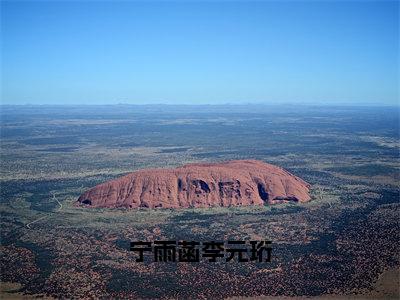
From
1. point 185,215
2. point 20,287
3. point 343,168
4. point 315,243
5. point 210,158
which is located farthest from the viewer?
point 210,158

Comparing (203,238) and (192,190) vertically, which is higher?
(192,190)

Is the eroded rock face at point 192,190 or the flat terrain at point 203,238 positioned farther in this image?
the eroded rock face at point 192,190

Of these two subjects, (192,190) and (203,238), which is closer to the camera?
(203,238)

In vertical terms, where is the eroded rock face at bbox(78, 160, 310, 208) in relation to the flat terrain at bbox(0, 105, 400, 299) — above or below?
above

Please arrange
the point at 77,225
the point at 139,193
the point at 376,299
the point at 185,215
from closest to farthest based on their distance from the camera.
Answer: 1. the point at 376,299
2. the point at 77,225
3. the point at 185,215
4. the point at 139,193

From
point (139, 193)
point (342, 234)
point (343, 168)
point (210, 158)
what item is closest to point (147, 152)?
point (210, 158)

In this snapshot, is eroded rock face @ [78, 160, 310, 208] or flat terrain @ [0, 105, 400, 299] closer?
flat terrain @ [0, 105, 400, 299]

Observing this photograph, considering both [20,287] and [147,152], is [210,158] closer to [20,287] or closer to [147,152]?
[147,152]

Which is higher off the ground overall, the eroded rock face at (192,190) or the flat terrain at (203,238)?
the eroded rock face at (192,190)
